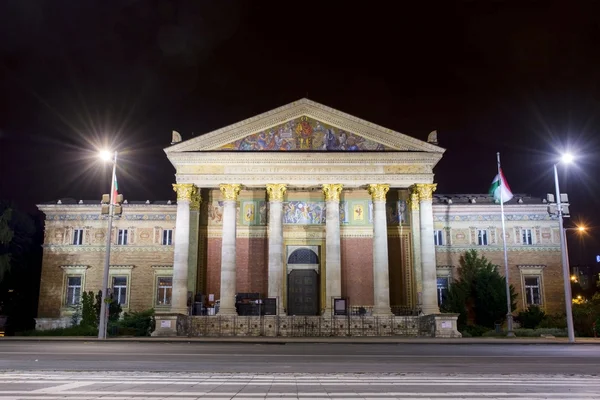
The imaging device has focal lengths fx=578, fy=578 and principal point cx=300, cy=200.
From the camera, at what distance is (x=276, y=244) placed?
40156 mm

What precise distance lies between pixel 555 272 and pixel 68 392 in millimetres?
45378

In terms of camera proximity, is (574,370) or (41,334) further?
(41,334)

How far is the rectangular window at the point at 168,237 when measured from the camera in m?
48.0

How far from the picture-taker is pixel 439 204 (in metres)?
48.5

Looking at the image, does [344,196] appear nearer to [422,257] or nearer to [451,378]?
[422,257]

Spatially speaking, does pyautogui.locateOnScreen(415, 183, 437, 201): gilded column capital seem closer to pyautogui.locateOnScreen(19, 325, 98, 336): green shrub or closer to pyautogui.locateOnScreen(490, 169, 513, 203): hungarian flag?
pyautogui.locateOnScreen(490, 169, 513, 203): hungarian flag

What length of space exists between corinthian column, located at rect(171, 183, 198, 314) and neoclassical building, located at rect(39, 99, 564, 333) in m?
0.07

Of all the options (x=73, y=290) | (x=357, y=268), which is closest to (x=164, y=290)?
(x=73, y=290)

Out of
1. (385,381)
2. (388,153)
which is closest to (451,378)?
(385,381)

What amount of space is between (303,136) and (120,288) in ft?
66.2

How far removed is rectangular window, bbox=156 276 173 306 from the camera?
1857 inches

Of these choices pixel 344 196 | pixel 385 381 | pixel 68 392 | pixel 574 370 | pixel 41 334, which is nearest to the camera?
pixel 68 392

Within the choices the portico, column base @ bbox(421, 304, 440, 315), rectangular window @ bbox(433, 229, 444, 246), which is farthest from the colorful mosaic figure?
column base @ bbox(421, 304, 440, 315)

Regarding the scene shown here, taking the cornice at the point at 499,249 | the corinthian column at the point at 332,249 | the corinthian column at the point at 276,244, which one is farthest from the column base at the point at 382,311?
the cornice at the point at 499,249
